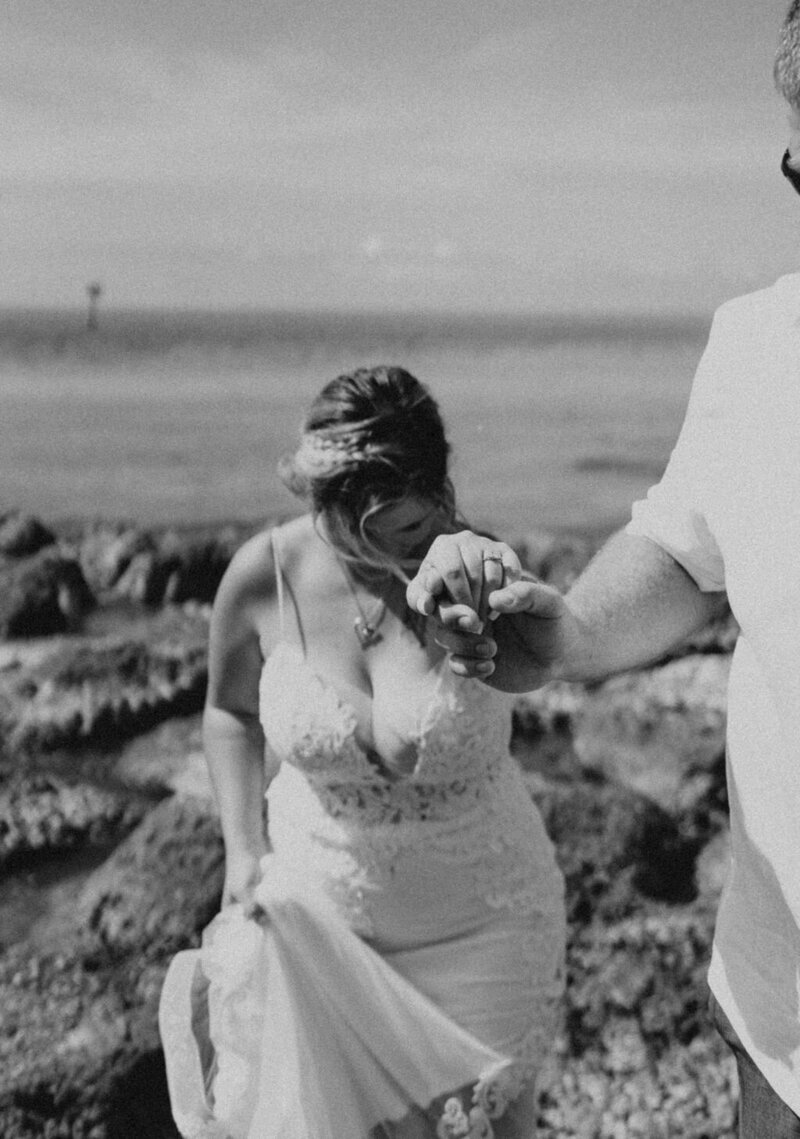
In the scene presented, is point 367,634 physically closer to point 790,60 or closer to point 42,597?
point 790,60

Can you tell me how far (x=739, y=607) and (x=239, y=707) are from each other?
69.4 inches

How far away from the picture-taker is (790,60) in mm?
1290

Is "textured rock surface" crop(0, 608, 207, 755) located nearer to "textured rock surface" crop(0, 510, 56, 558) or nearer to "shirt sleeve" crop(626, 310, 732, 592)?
"textured rock surface" crop(0, 510, 56, 558)

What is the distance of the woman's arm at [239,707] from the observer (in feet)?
9.00

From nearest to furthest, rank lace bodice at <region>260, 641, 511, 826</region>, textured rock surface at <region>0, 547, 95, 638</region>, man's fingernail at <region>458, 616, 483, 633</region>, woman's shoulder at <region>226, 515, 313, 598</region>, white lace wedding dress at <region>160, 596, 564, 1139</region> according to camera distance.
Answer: man's fingernail at <region>458, 616, 483, 633</region> < white lace wedding dress at <region>160, 596, 564, 1139</region> < lace bodice at <region>260, 641, 511, 826</region> < woman's shoulder at <region>226, 515, 313, 598</region> < textured rock surface at <region>0, 547, 95, 638</region>

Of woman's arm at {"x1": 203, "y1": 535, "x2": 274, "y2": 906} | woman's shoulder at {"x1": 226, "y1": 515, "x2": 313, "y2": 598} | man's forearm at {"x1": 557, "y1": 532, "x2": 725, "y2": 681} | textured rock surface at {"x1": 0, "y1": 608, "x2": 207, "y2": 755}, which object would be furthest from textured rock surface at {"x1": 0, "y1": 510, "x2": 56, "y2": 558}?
man's forearm at {"x1": 557, "y1": 532, "x2": 725, "y2": 681}

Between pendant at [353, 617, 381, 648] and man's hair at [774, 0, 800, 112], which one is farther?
pendant at [353, 617, 381, 648]

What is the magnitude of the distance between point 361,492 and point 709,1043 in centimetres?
206

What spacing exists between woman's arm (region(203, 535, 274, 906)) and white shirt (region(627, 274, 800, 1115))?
1.43 metres

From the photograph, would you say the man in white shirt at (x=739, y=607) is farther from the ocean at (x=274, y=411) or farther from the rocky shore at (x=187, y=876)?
the rocky shore at (x=187, y=876)

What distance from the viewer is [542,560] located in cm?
980

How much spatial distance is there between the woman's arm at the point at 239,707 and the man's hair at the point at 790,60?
5.55 feet

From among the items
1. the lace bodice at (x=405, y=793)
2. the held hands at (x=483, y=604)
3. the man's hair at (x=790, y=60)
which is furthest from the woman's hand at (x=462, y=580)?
the lace bodice at (x=405, y=793)

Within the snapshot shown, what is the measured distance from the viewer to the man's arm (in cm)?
129
